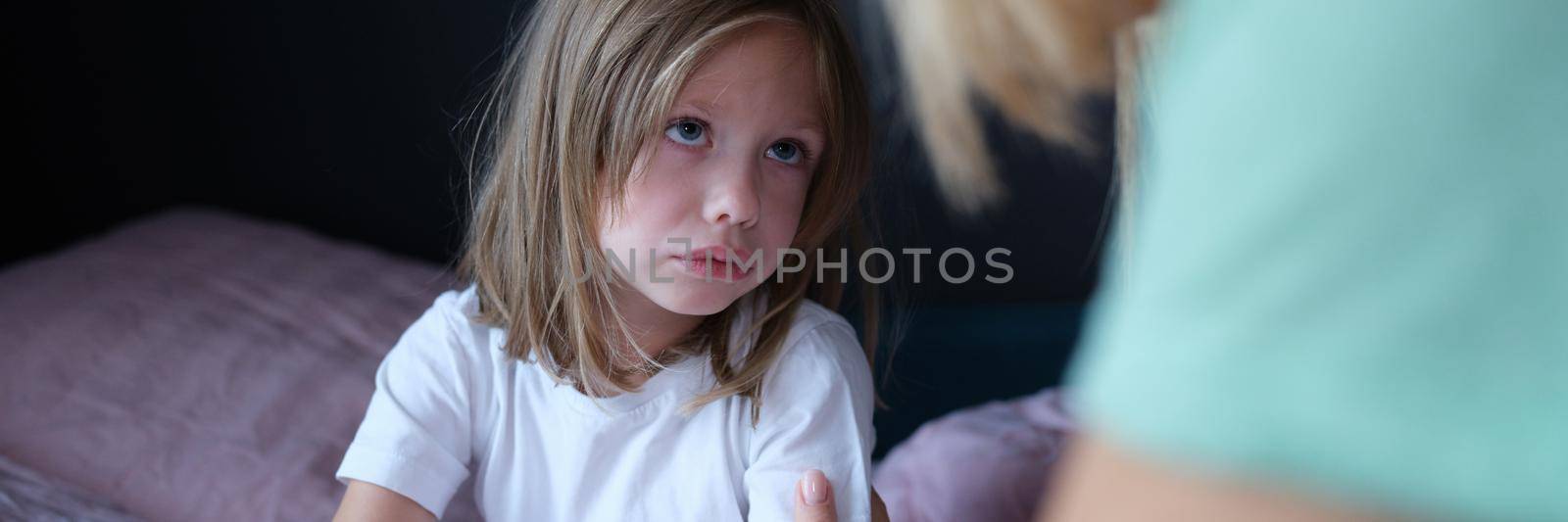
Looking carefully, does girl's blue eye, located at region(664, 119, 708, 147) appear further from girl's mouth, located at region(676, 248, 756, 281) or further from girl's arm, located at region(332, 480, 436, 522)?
girl's arm, located at region(332, 480, 436, 522)

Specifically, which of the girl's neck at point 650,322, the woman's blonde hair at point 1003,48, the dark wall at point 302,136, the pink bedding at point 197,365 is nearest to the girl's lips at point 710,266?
the girl's neck at point 650,322

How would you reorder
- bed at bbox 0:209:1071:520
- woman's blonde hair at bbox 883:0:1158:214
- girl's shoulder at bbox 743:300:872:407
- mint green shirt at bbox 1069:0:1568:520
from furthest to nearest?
1. bed at bbox 0:209:1071:520
2. girl's shoulder at bbox 743:300:872:407
3. woman's blonde hair at bbox 883:0:1158:214
4. mint green shirt at bbox 1069:0:1568:520

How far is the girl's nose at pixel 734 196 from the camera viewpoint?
0.81 meters

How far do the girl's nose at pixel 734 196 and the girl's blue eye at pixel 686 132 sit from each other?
0.10ft

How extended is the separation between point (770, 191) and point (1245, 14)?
0.55 metres

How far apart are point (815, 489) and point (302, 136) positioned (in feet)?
4.03

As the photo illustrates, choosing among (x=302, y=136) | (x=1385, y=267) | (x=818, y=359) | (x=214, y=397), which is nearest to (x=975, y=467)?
(x=818, y=359)

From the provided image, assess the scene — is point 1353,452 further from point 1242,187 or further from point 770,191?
point 770,191

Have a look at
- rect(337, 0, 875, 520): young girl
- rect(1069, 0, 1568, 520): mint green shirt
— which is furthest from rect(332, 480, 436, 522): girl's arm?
rect(1069, 0, 1568, 520): mint green shirt

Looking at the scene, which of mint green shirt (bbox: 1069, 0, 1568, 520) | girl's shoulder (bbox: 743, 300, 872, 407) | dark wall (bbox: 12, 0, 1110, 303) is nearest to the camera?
mint green shirt (bbox: 1069, 0, 1568, 520)

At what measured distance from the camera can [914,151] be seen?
5.57 feet

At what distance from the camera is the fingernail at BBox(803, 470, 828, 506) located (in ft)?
2.76

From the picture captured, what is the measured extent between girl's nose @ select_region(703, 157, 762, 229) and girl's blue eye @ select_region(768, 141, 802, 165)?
0.03 m

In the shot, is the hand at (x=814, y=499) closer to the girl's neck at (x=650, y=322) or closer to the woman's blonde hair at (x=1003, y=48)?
the girl's neck at (x=650, y=322)
